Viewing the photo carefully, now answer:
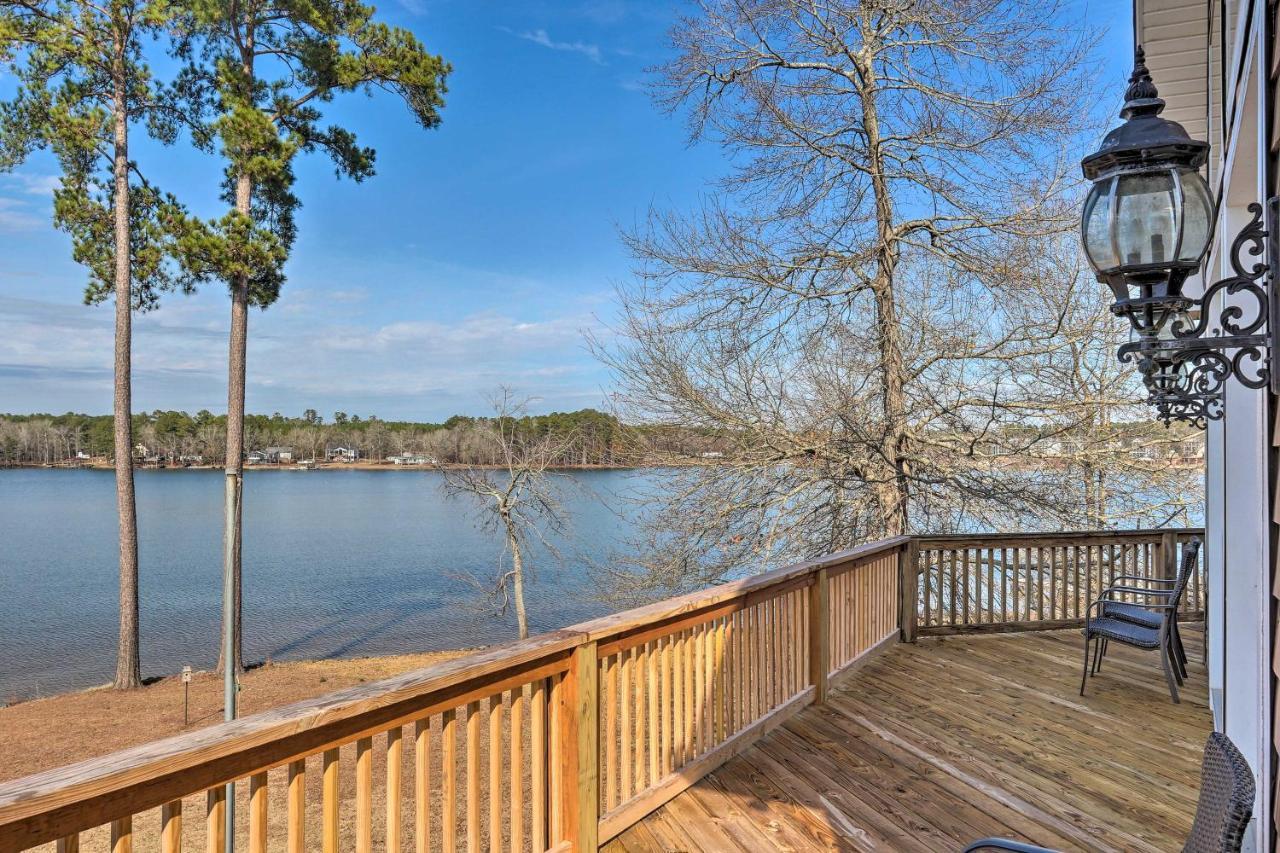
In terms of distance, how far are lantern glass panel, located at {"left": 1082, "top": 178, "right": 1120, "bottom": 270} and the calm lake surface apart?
6.91m

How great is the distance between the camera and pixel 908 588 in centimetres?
552

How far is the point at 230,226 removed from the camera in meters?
11.0

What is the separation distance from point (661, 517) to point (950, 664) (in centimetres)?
371

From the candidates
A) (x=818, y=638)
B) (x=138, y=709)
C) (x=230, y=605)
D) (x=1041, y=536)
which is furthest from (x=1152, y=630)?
(x=138, y=709)

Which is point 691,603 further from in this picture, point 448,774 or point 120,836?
point 120,836

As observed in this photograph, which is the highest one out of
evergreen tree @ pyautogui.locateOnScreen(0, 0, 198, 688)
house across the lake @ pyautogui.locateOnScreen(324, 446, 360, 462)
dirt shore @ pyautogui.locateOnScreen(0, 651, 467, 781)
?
evergreen tree @ pyautogui.locateOnScreen(0, 0, 198, 688)

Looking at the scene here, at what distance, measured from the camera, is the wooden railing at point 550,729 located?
1.27 meters

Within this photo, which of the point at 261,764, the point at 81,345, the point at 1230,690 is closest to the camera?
the point at 261,764

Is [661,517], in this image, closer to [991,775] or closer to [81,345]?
[991,775]

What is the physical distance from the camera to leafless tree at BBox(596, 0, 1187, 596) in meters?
7.25

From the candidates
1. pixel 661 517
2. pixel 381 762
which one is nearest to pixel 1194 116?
pixel 661 517

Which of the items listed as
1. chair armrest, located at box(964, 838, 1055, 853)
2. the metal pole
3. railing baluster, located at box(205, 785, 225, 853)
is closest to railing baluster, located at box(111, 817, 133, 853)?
railing baluster, located at box(205, 785, 225, 853)

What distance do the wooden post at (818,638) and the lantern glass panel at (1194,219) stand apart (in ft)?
9.09

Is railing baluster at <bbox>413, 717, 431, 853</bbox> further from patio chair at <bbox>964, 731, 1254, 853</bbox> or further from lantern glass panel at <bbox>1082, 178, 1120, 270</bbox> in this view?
lantern glass panel at <bbox>1082, 178, 1120, 270</bbox>
